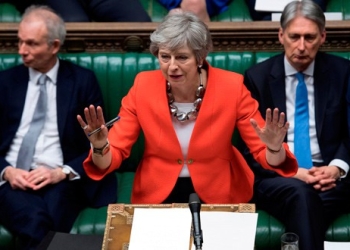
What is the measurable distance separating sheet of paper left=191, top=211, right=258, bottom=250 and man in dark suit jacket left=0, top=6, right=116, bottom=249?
0.93m

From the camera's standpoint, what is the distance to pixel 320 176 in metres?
2.52

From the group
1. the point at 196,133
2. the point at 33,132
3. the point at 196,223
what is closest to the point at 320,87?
the point at 196,133

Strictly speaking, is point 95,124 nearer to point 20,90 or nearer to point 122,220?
point 122,220

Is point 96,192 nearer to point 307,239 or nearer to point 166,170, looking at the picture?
point 166,170

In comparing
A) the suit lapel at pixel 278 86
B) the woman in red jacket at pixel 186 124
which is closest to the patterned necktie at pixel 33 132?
the woman in red jacket at pixel 186 124

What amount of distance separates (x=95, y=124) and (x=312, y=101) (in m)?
0.99

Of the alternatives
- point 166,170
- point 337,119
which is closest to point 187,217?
point 166,170

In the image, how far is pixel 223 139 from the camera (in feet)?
7.70

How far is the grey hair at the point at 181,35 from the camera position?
2.19 meters

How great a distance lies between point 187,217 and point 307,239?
778 mm

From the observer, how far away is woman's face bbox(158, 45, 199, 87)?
2209 millimetres

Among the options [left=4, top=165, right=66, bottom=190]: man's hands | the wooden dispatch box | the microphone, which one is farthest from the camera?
[left=4, top=165, right=66, bottom=190]: man's hands

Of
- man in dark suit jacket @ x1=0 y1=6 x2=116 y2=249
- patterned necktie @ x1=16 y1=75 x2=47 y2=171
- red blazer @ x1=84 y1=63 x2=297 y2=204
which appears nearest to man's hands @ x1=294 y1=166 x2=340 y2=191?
red blazer @ x1=84 y1=63 x2=297 y2=204

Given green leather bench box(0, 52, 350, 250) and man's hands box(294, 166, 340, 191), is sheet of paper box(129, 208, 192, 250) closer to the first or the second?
man's hands box(294, 166, 340, 191)
